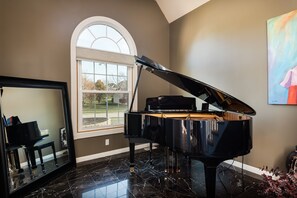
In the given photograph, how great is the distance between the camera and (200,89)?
7.31 feet

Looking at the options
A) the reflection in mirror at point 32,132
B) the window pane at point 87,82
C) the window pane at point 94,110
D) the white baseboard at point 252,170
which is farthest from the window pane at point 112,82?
the white baseboard at point 252,170

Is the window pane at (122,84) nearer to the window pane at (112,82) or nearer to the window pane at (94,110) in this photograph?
the window pane at (112,82)

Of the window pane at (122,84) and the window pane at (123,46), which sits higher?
the window pane at (123,46)

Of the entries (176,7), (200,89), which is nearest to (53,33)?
(200,89)

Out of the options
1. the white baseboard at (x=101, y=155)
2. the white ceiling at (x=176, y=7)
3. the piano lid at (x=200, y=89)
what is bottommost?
the white baseboard at (x=101, y=155)

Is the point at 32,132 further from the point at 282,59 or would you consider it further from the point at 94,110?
the point at 282,59

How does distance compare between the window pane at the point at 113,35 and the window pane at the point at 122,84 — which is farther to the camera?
the window pane at the point at 122,84

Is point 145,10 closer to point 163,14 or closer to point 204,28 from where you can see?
point 163,14

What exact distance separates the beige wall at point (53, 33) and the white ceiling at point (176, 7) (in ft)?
1.47

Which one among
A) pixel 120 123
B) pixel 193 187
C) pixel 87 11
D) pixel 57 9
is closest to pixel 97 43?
pixel 87 11

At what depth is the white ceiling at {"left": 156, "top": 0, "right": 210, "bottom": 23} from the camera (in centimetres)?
374

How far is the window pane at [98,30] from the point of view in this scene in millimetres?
3412

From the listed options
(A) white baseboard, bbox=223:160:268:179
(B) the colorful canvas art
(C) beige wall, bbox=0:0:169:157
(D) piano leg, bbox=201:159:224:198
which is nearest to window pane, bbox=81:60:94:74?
(C) beige wall, bbox=0:0:169:157

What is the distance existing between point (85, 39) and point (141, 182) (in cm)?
270
